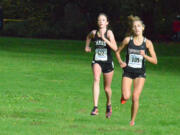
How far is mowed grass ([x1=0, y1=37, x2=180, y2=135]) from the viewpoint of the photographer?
12.5 m

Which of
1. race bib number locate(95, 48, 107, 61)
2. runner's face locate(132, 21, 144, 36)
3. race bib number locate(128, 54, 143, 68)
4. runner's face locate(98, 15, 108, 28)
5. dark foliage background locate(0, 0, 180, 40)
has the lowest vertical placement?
race bib number locate(128, 54, 143, 68)

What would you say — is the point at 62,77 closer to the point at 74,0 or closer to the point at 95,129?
the point at 95,129

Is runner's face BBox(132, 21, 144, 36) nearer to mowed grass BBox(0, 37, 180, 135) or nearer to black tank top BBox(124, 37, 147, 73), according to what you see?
black tank top BBox(124, 37, 147, 73)

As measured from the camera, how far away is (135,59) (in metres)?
12.9

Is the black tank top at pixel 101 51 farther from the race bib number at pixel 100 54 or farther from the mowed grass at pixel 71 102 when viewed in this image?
the mowed grass at pixel 71 102

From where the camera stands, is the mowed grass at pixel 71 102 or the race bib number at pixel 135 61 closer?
the mowed grass at pixel 71 102

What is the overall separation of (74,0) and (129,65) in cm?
5236

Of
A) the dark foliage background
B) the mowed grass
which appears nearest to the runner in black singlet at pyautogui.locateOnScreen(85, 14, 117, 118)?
the mowed grass

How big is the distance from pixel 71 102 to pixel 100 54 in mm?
3340

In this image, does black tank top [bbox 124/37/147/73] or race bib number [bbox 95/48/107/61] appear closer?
black tank top [bbox 124/37/147/73]

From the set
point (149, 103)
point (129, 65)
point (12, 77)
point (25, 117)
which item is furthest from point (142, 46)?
point (12, 77)

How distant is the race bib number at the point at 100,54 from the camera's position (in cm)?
1420

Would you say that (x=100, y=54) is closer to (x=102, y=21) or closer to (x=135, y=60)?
(x=102, y=21)

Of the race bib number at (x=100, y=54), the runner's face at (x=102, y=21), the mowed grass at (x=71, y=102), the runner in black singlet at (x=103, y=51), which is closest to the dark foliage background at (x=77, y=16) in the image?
the mowed grass at (x=71, y=102)
